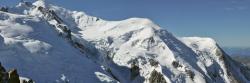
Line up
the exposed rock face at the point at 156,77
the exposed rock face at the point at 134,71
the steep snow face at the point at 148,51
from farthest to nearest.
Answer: the steep snow face at the point at 148,51 < the exposed rock face at the point at 134,71 < the exposed rock face at the point at 156,77

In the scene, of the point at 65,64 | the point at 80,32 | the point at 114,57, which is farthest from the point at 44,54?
the point at 80,32

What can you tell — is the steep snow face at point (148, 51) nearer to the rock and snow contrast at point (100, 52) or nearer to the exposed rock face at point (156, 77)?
the rock and snow contrast at point (100, 52)

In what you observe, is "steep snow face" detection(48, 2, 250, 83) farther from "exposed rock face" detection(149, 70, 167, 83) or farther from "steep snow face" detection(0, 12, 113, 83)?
"steep snow face" detection(0, 12, 113, 83)

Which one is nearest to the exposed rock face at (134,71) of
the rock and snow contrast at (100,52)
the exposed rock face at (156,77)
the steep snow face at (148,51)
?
the rock and snow contrast at (100,52)

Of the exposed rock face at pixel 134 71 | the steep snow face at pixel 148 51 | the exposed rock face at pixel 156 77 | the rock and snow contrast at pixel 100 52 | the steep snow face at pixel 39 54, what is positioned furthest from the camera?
the steep snow face at pixel 148 51

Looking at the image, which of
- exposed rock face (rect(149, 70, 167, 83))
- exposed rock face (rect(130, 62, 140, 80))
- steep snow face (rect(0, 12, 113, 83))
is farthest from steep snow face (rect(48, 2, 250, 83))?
steep snow face (rect(0, 12, 113, 83))

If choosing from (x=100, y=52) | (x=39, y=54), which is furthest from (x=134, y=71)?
(x=39, y=54)

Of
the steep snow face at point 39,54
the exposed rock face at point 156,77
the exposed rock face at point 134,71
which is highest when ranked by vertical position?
the steep snow face at point 39,54

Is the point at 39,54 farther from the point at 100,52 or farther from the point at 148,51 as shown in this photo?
the point at 148,51
